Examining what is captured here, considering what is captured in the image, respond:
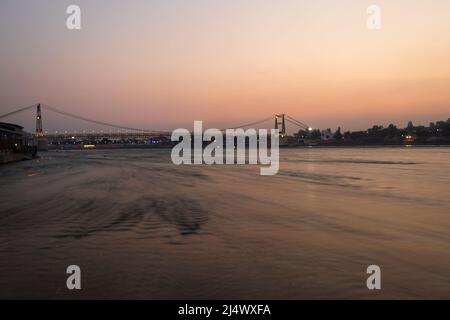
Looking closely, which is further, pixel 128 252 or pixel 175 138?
pixel 175 138

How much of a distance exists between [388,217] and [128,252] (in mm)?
7118

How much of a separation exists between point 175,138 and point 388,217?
16495 cm

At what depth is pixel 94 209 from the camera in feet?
44.3

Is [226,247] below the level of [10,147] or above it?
below

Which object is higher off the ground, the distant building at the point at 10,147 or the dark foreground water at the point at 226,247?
the distant building at the point at 10,147

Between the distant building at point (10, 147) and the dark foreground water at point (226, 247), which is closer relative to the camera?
the dark foreground water at point (226, 247)

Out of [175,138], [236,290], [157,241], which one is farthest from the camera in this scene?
[175,138]

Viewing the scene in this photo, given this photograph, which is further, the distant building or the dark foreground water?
the distant building

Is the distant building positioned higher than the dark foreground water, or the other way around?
the distant building

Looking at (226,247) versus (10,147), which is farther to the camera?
(10,147)
